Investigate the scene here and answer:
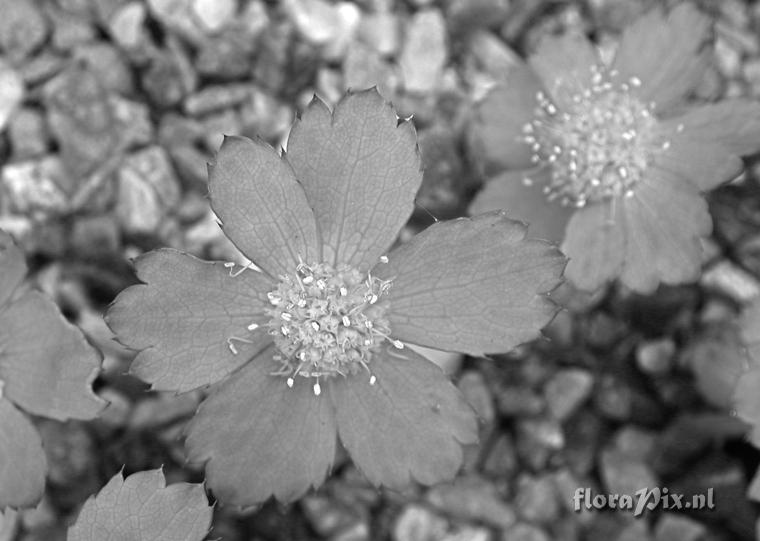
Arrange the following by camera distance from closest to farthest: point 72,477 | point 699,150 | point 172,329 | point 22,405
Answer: point 172,329 < point 22,405 < point 699,150 < point 72,477

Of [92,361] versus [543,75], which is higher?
[543,75]

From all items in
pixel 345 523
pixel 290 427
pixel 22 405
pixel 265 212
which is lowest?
pixel 345 523

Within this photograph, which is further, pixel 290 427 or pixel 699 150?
pixel 699 150

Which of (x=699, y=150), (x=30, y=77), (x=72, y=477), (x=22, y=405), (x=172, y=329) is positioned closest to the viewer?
(x=172, y=329)

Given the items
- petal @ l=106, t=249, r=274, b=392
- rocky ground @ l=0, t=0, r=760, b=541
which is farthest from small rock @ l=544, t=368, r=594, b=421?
petal @ l=106, t=249, r=274, b=392

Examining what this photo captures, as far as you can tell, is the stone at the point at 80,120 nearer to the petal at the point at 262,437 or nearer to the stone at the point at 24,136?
the stone at the point at 24,136

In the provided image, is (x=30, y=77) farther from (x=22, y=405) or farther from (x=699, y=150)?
(x=699, y=150)

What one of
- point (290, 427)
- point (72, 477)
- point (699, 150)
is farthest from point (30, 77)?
point (699, 150)

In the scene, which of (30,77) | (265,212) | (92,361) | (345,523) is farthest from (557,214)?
(30,77)
